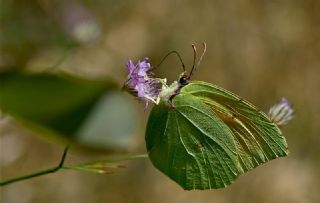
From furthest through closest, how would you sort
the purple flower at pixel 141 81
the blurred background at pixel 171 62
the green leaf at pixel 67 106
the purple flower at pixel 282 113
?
the blurred background at pixel 171 62 < the green leaf at pixel 67 106 < the purple flower at pixel 282 113 < the purple flower at pixel 141 81

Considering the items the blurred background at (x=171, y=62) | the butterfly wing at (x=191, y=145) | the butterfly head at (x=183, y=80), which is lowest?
the blurred background at (x=171, y=62)

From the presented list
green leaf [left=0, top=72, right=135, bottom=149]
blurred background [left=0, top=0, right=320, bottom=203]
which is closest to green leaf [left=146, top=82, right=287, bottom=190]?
green leaf [left=0, top=72, right=135, bottom=149]

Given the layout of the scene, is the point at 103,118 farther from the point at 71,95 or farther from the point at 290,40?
the point at 290,40

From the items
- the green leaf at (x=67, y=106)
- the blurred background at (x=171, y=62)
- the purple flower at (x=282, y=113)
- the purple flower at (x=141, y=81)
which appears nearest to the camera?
the purple flower at (x=141, y=81)

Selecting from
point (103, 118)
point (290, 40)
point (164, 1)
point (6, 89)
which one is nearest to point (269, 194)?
point (290, 40)

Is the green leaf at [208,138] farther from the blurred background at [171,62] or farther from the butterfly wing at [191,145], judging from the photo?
the blurred background at [171,62]

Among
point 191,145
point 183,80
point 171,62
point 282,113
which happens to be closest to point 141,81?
point 183,80

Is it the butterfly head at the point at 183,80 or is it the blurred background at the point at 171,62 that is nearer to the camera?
the butterfly head at the point at 183,80

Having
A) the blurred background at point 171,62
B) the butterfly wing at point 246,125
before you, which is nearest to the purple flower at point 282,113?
the butterfly wing at point 246,125
